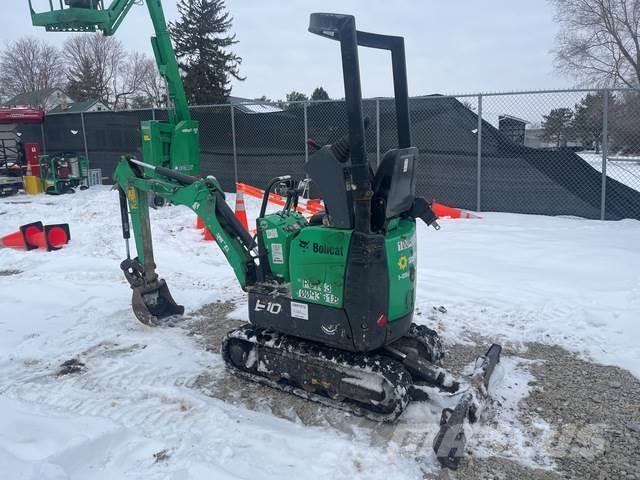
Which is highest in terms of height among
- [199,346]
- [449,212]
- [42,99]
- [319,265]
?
[42,99]

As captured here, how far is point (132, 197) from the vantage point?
18.5 feet

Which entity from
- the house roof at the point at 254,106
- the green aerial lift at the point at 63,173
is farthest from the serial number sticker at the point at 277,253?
the green aerial lift at the point at 63,173

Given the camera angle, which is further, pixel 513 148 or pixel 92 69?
pixel 92 69

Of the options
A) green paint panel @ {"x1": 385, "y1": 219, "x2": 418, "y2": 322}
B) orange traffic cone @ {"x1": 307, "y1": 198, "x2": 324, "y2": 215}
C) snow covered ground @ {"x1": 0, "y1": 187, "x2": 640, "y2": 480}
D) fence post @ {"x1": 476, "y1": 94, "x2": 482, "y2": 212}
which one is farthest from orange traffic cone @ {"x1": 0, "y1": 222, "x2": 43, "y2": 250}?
fence post @ {"x1": 476, "y1": 94, "x2": 482, "y2": 212}

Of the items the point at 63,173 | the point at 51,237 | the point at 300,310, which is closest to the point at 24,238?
the point at 51,237

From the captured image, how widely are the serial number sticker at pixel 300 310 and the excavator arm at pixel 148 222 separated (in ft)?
2.27

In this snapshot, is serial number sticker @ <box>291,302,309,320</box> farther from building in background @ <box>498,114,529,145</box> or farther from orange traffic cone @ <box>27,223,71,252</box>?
building in background @ <box>498,114,529,145</box>

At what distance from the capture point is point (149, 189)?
5445 millimetres

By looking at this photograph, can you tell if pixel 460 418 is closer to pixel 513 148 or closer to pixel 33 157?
pixel 513 148

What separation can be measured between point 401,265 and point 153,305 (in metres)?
3.12

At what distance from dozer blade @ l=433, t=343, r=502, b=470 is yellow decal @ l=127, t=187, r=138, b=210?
3.74 m

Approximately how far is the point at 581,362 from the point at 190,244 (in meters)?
6.38

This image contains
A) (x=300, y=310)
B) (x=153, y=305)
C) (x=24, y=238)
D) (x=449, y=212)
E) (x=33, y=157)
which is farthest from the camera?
(x=33, y=157)

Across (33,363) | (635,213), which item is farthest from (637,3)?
(33,363)
